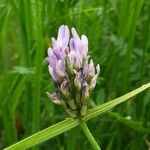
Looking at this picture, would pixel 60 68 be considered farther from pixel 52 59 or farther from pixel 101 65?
pixel 101 65

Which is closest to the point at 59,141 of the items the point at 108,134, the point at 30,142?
the point at 108,134

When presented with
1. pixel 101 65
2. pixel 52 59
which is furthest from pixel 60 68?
pixel 101 65

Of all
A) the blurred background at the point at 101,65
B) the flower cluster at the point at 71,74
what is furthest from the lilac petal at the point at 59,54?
the blurred background at the point at 101,65

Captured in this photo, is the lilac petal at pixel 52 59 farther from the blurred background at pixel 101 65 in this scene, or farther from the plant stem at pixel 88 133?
the blurred background at pixel 101 65

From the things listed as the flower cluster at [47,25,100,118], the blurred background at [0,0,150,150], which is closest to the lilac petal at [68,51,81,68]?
the flower cluster at [47,25,100,118]

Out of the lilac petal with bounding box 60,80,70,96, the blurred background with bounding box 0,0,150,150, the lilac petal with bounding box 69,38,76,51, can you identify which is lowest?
the blurred background with bounding box 0,0,150,150

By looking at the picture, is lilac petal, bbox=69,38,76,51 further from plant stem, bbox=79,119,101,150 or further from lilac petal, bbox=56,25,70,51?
plant stem, bbox=79,119,101,150

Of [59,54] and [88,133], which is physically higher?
[59,54]
